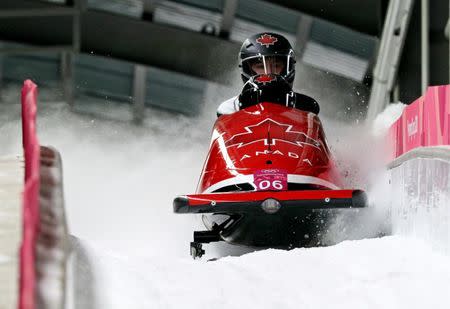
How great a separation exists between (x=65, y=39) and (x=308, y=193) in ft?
32.6

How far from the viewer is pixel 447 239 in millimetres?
4012

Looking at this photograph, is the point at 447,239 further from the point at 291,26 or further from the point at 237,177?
the point at 291,26

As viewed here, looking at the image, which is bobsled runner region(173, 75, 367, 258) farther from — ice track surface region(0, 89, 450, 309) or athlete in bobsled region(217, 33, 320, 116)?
Result: ice track surface region(0, 89, 450, 309)

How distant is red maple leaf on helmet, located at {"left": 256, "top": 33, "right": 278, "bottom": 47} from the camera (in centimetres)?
723

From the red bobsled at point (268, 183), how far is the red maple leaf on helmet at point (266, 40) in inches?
21.2

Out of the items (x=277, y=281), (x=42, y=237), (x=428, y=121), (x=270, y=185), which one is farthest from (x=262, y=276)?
(x=270, y=185)

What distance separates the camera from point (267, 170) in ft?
19.3

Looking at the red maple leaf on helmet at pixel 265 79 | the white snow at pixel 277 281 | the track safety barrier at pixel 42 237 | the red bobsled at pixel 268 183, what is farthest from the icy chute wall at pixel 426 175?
the track safety barrier at pixel 42 237

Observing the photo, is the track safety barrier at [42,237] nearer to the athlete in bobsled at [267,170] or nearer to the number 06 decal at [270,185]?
the athlete in bobsled at [267,170]

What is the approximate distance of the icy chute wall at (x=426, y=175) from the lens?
4.17 m

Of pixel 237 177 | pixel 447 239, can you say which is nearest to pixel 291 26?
pixel 237 177

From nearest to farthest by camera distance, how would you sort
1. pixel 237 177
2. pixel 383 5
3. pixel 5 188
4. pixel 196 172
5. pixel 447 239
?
pixel 5 188, pixel 447 239, pixel 237 177, pixel 196 172, pixel 383 5

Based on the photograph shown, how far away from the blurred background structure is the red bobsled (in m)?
5.83

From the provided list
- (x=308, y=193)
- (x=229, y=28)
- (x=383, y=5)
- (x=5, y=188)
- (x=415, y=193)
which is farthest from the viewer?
(x=229, y=28)
